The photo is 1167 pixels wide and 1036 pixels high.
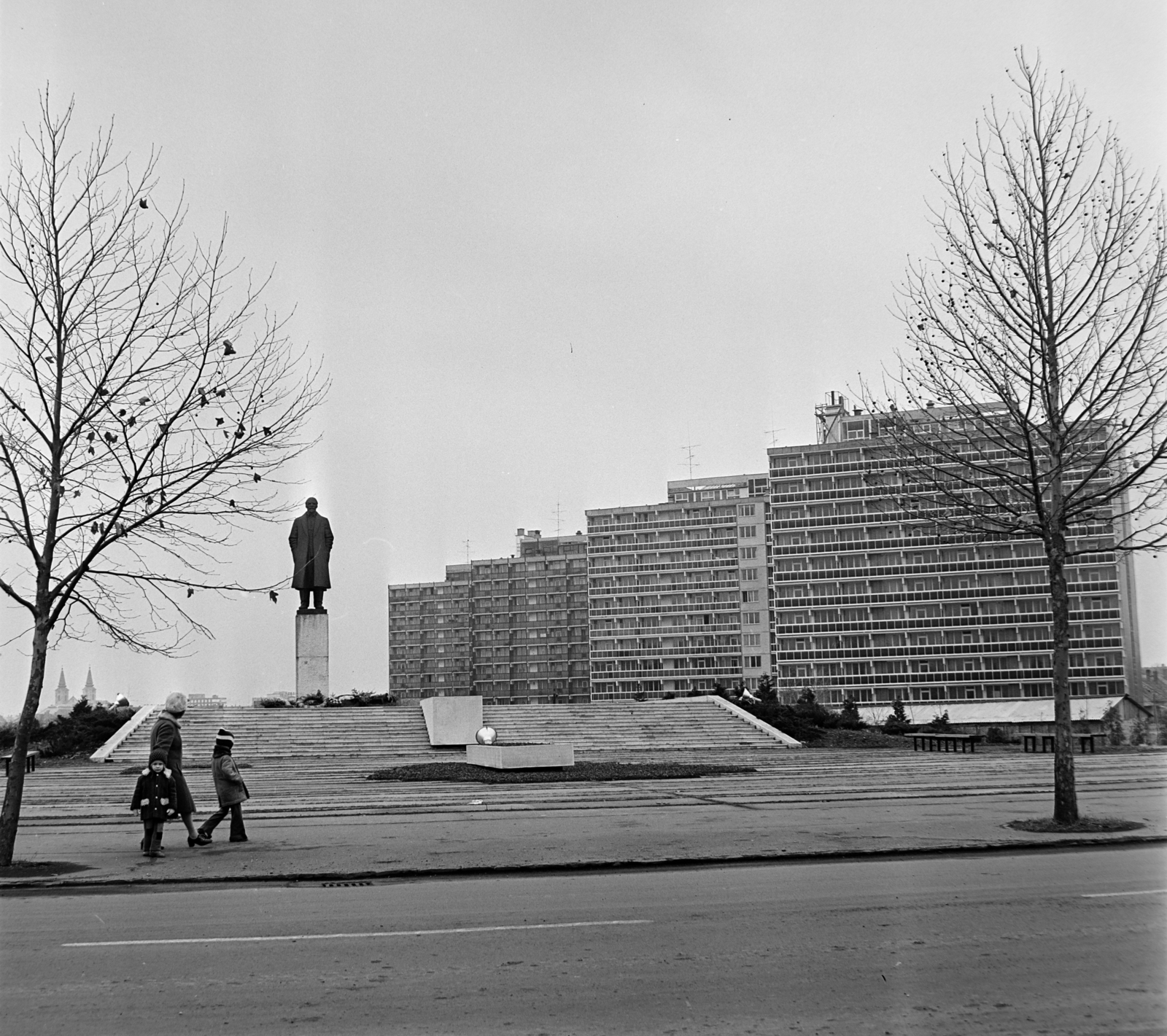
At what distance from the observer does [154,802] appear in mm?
12891

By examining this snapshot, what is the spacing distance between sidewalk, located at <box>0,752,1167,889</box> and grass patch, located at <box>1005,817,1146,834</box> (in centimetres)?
21

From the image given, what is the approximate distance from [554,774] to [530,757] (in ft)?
2.62

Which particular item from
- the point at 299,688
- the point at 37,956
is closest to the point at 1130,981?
the point at 37,956

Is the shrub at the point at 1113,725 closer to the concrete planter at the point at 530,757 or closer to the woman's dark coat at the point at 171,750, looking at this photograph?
the concrete planter at the point at 530,757

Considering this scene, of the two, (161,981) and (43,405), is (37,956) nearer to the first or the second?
(161,981)

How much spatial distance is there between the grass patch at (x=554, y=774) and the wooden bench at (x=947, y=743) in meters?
12.7

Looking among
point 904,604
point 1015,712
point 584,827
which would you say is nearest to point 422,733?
point 584,827

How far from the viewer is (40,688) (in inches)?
499

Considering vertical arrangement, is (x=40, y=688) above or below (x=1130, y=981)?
above

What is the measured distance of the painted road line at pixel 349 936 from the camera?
8.18 m

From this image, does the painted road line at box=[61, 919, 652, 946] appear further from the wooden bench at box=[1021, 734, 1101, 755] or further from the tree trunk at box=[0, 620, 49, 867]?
the wooden bench at box=[1021, 734, 1101, 755]

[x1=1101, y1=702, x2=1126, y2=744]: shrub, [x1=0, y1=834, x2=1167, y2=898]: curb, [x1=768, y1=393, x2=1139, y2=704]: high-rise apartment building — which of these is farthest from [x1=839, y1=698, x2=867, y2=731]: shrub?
[x1=768, y1=393, x2=1139, y2=704]: high-rise apartment building

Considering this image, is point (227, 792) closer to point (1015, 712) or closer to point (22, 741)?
point (22, 741)

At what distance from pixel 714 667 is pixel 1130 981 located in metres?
117
